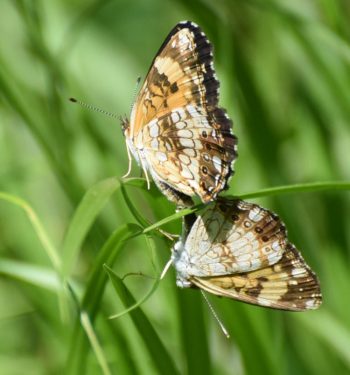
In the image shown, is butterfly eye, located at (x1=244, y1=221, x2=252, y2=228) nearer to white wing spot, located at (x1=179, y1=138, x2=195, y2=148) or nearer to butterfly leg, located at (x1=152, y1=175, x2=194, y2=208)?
butterfly leg, located at (x1=152, y1=175, x2=194, y2=208)

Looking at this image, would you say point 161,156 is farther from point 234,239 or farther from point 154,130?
point 234,239

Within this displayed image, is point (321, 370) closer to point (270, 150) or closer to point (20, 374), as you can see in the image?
point (270, 150)

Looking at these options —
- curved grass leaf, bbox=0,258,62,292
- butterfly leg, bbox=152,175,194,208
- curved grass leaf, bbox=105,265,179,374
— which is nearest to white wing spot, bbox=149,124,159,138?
butterfly leg, bbox=152,175,194,208

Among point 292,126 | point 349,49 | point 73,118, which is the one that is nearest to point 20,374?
point 73,118

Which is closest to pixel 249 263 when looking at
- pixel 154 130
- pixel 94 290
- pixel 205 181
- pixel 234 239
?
pixel 234 239

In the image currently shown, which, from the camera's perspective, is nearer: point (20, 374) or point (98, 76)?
point (20, 374)

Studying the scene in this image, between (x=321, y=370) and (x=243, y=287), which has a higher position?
(x=243, y=287)
